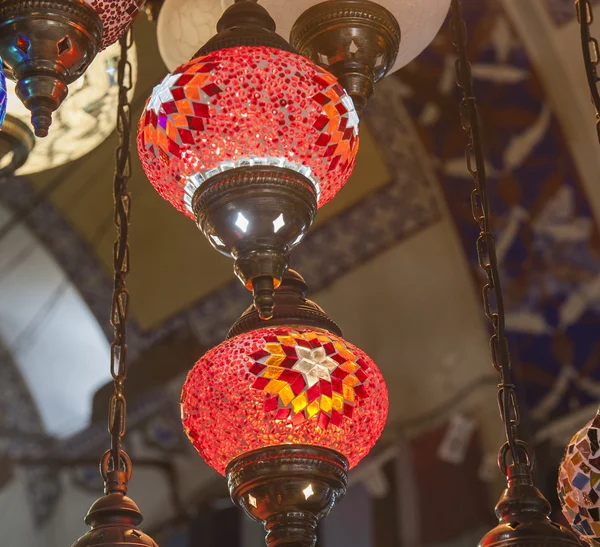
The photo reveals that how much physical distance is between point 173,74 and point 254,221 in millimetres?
217

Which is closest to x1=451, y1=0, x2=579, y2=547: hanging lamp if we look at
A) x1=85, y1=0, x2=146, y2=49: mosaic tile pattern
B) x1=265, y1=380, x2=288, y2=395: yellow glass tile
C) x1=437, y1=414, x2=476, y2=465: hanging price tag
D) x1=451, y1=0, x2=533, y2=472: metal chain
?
x1=451, y1=0, x2=533, y2=472: metal chain

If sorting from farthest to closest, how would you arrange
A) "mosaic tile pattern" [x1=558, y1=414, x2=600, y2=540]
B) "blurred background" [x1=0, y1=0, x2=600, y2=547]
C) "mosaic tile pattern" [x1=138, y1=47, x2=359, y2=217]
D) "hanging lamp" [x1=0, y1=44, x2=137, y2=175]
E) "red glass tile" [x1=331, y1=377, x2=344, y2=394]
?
"blurred background" [x1=0, y1=0, x2=600, y2=547], "hanging lamp" [x1=0, y1=44, x2=137, y2=175], "red glass tile" [x1=331, y1=377, x2=344, y2=394], "mosaic tile pattern" [x1=558, y1=414, x2=600, y2=540], "mosaic tile pattern" [x1=138, y1=47, x2=359, y2=217]

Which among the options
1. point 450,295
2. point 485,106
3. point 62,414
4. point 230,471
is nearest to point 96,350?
point 62,414

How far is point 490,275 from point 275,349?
0.34m

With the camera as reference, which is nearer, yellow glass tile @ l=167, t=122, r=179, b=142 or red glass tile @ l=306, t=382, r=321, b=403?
yellow glass tile @ l=167, t=122, r=179, b=142

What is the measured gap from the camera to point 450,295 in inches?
210

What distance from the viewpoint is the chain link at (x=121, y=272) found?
159cm

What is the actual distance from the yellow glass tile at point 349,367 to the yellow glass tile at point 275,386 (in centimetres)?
10

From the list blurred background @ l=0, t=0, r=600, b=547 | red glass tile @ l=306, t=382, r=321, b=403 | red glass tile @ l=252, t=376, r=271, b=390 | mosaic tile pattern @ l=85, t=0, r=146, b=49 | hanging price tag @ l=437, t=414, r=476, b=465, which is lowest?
red glass tile @ l=306, t=382, r=321, b=403

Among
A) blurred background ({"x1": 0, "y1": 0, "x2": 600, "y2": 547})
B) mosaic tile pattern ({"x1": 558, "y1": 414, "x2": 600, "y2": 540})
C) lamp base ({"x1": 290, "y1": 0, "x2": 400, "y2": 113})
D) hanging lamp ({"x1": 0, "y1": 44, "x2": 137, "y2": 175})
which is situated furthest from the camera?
blurred background ({"x1": 0, "y1": 0, "x2": 600, "y2": 547})

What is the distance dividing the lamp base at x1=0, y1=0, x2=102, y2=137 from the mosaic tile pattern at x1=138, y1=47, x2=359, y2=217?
0.45 ft

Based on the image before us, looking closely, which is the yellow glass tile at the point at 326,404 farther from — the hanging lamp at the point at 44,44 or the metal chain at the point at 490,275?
the hanging lamp at the point at 44,44

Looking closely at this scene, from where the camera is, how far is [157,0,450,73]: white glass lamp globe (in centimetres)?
174

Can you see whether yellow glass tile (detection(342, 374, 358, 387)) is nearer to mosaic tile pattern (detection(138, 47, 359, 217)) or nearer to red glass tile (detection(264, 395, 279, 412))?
red glass tile (detection(264, 395, 279, 412))
